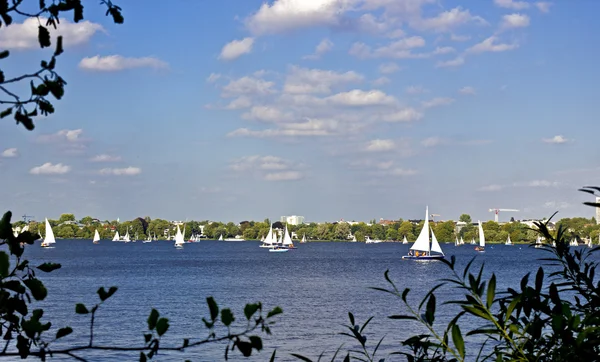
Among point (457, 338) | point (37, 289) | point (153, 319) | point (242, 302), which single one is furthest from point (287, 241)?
point (153, 319)

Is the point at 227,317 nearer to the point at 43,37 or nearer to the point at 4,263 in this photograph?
the point at 4,263

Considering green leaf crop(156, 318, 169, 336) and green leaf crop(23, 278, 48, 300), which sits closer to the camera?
green leaf crop(156, 318, 169, 336)

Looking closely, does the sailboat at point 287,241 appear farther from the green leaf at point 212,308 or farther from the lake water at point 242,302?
the green leaf at point 212,308

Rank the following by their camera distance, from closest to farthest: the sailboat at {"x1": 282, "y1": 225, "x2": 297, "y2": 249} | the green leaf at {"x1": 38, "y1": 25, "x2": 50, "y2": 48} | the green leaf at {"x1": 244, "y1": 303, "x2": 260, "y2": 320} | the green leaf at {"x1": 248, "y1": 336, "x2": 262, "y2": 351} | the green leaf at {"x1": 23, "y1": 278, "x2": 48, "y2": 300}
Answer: the green leaf at {"x1": 244, "y1": 303, "x2": 260, "y2": 320} → the green leaf at {"x1": 248, "y1": 336, "x2": 262, "y2": 351} → the green leaf at {"x1": 38, "y1": 25, "x2": 50, "y2": 48} → the green leaf at {"x1": 23, "y1": 278, "x2": 48, "y2": 300} → the sailboat at {"x1": 282, "y1": 225, "x2": 297, "y2": 249}

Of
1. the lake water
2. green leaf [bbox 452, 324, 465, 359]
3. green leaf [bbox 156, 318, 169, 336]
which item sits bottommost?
the lake water

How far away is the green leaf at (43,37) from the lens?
8.42ft

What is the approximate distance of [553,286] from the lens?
146 inches

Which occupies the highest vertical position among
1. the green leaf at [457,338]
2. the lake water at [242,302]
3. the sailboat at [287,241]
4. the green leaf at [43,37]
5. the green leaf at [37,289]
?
the sailboat at [287,241]

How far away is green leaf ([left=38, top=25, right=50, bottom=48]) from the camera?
2.57 metres

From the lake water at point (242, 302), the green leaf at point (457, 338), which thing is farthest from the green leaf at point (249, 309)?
the lake water at point (242, 302)

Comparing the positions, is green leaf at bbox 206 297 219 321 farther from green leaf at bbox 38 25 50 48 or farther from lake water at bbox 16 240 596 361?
lake water at bbox 16 240 596 361

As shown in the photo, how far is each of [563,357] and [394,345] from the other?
28265mm

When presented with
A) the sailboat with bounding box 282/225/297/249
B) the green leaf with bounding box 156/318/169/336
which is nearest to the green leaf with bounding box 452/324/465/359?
the green leaf with bounding box 156/318/169/336

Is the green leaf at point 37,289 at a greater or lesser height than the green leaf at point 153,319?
greater
